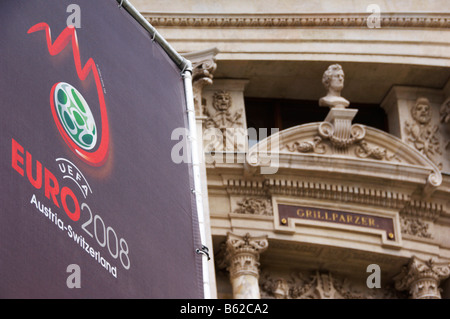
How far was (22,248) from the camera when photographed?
950 centimetres

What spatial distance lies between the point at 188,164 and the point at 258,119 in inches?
256

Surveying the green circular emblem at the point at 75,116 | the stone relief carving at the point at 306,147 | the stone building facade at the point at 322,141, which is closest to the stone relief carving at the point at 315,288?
the stone building facade at the point at 322,141

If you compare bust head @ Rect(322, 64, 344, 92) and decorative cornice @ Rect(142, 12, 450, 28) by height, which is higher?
decorative cornice @ Rect(142, 12, 450, 28)

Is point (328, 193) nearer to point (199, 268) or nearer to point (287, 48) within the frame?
point (287, 48)

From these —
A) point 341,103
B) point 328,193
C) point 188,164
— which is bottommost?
point 188,164

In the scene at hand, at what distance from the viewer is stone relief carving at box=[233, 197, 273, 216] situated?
58.3 ft

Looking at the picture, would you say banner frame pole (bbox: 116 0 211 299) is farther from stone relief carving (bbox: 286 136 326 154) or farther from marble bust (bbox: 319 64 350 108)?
marble bust (bbox: 319 64 350 108)

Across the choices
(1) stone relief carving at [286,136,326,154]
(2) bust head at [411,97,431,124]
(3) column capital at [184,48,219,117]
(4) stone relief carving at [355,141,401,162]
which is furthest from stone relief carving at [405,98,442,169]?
(3) column capital at [184,48,219,117]

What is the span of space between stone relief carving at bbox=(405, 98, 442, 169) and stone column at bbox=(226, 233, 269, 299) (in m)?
3.21

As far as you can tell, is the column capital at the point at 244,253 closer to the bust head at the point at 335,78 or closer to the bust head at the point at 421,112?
the bust head at the point at 335,78

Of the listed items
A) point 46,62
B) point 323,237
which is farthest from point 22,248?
point 323,237

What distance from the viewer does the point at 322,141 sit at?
1844 centimetres

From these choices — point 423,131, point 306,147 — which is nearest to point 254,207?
point 306,147

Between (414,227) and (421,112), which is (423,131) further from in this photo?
(414,227)
